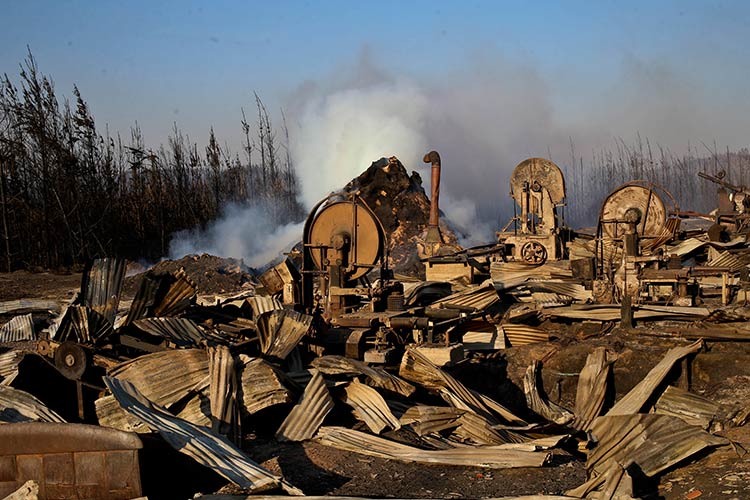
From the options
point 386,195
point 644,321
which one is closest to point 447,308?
point 644,321

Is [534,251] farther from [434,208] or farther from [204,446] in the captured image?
[204,446]

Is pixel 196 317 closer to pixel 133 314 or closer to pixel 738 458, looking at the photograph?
pixel 133 314

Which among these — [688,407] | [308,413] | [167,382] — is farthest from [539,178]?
[167,382]

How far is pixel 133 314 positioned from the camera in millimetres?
11039

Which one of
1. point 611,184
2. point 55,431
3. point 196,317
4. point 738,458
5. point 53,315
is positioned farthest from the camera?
point 611,184

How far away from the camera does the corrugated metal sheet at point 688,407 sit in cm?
944

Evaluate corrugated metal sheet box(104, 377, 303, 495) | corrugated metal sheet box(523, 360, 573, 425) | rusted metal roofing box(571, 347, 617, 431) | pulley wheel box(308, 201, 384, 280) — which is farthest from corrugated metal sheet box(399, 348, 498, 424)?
corrugated metal sheet box(104, 377, 303, 495)

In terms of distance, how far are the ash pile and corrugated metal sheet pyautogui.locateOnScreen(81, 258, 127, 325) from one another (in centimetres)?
3

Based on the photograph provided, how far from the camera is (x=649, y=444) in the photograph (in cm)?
748

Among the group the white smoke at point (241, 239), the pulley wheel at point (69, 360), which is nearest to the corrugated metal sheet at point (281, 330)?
the pulley wheel at point (69, 360)

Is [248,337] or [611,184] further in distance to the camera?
[611,184]

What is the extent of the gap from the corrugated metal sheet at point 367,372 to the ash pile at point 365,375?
27 millimetres

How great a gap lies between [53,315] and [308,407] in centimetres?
927

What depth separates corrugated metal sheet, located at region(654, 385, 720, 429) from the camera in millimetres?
9438
